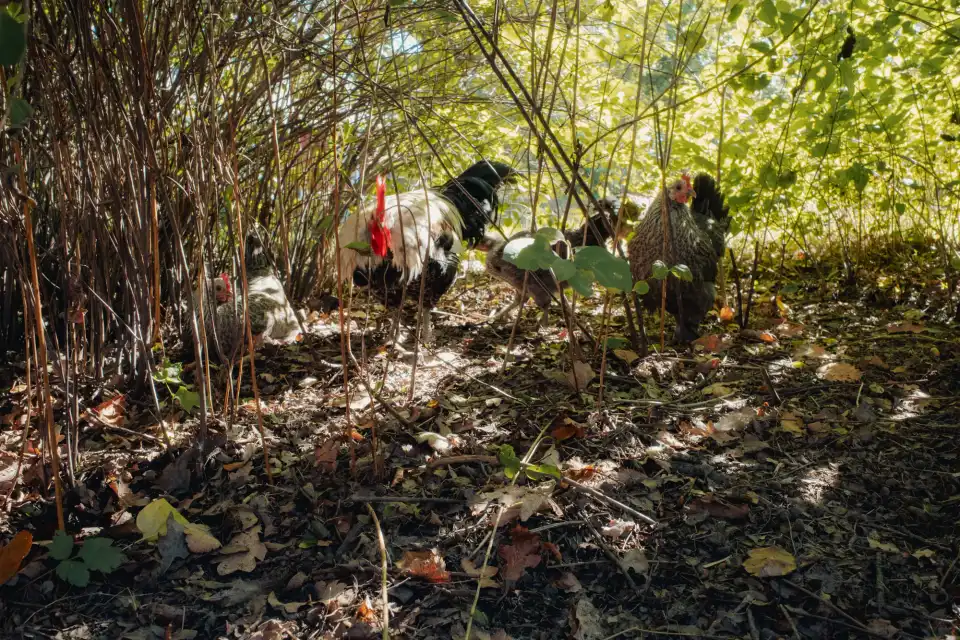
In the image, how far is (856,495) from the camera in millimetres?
2012

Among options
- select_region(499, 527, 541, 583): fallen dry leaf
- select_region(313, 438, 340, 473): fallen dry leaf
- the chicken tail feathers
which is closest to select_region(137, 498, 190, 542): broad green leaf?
select_region(313, 438, 340, 473): fallen dry leaf

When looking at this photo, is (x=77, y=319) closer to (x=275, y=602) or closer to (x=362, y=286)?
(x=275, y=602)

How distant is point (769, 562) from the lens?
1744mm

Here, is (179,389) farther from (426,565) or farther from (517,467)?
(517,467)

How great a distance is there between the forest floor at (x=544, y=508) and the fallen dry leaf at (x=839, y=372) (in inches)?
0.6

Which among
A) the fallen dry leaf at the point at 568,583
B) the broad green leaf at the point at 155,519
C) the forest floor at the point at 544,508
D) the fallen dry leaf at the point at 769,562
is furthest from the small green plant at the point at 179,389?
the fallen dry leaf at the point at 769,562

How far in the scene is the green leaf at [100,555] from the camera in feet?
5.50

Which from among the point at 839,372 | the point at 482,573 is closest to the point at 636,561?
the point at 482,573

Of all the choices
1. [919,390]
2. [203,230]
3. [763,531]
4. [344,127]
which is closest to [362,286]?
[344,127]

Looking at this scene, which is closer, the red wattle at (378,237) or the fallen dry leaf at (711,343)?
the red wattle at (378,237)

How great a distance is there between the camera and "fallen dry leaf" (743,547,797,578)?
1.72 metres

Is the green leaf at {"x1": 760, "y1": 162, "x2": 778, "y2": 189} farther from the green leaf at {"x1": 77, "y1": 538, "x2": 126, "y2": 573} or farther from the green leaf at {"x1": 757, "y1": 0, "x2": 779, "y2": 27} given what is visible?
the green leaf at {"x1": 77, "y1": 538, "x2": 126, "y2": 573}

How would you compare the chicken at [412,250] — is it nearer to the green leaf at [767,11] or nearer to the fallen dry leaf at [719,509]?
the green leaf at [767,11]

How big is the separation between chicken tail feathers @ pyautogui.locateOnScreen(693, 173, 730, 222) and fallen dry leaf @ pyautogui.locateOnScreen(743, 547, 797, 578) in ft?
7.62
